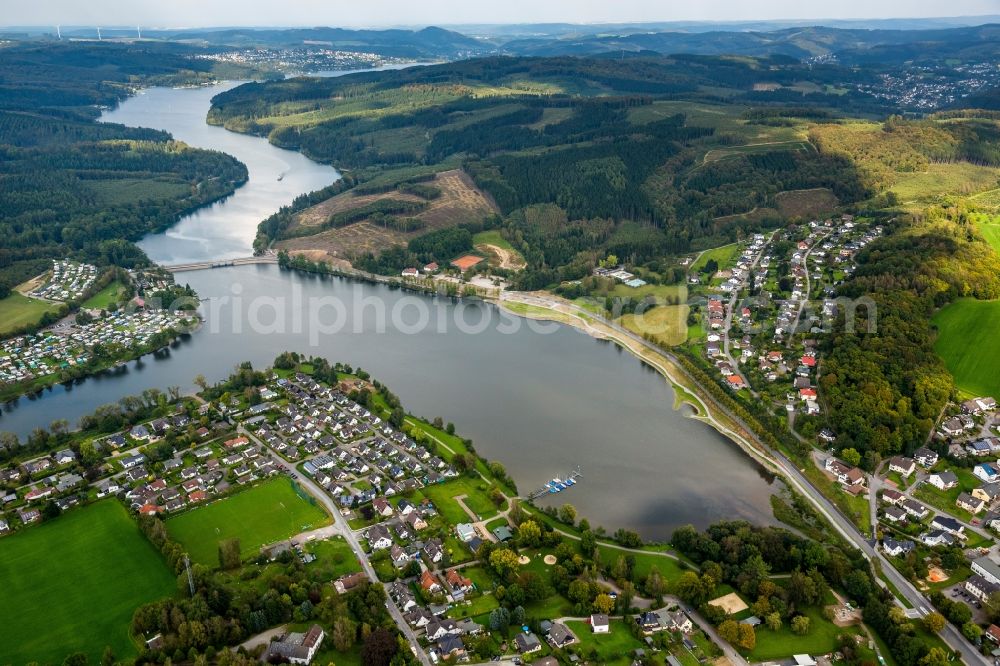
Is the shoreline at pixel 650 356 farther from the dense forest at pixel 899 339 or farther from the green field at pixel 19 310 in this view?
the green field at pixel 19 310

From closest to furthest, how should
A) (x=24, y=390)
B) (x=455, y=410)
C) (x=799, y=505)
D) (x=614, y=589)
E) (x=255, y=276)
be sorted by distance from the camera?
(x=614, y=589) < (x=799, y=505) < (x=455, y=410) < (x=24, y=390) < (x=255, y=276)

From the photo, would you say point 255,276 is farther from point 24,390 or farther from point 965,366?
point 965,366

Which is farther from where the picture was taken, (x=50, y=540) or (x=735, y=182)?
(x=735, y=182)

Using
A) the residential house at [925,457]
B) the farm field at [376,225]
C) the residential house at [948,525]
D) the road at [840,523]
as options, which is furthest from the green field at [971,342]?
the farm field at [376,225]

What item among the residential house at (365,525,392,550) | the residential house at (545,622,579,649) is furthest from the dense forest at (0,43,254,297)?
the residential house at (545,622,579,649)

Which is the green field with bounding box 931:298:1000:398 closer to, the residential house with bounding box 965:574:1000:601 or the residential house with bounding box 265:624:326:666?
the residential house with bounding box 965:574:1000:601

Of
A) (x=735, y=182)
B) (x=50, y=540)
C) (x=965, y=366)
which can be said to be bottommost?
(x=50, y=540)

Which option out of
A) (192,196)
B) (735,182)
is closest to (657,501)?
(735,182)
